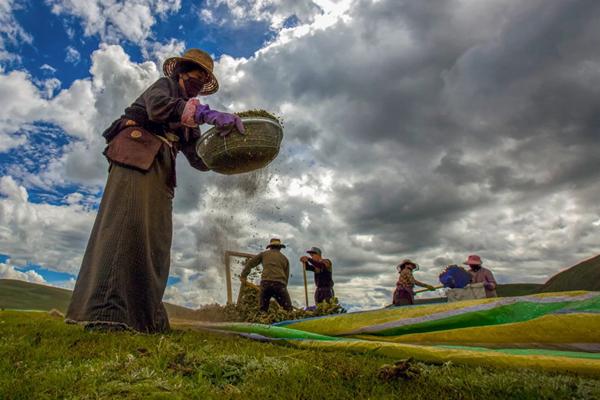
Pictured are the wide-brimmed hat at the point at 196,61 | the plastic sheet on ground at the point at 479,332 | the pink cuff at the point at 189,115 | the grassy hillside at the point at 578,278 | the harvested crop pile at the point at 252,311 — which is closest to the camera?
the plastic sheet on ground at the point at 479,332

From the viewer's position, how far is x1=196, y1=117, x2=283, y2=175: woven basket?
3.31 meters

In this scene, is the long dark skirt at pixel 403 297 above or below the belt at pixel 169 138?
below

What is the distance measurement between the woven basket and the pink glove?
7cm

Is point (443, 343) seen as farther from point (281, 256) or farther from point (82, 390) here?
point (281, 256)

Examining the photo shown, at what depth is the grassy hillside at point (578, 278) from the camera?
34188 mm

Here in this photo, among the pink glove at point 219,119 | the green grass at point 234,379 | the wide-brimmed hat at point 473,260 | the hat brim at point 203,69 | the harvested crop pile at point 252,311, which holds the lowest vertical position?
the green grass at point 234,379

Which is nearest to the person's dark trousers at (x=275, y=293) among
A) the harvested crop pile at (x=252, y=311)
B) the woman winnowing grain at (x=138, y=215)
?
the harvested crop pile at (x=252, y=311)

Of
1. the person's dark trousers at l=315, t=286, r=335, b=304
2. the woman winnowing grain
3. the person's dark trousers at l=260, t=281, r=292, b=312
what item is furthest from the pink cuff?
the person's dark trousers at l=315, t=286, r=335, b=304

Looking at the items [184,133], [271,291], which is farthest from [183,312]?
[184,133]

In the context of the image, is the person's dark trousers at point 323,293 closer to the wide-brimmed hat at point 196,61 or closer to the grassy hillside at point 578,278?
the wide-brimmed hat at point 196,61

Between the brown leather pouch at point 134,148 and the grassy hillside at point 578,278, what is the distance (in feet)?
124

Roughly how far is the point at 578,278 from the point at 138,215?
138 ft

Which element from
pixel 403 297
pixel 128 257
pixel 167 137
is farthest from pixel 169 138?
pixel 403 297

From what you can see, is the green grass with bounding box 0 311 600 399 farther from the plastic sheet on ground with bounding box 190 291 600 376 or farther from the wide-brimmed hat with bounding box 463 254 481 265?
the wide-brimmed hat with bounding box 463 254 481 265
